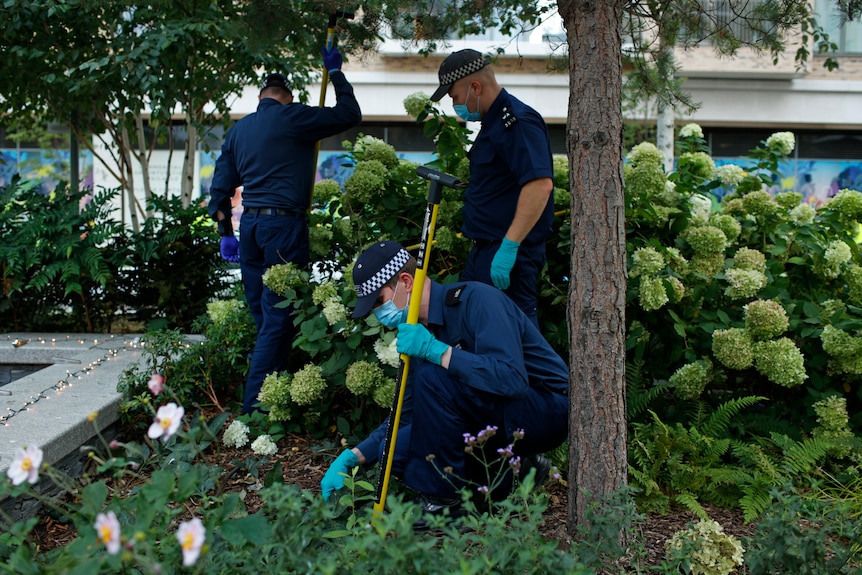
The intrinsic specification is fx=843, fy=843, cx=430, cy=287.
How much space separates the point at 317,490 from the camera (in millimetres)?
3764

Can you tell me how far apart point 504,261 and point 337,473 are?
4.02 feet

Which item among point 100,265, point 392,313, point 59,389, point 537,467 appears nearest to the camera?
point 392,313

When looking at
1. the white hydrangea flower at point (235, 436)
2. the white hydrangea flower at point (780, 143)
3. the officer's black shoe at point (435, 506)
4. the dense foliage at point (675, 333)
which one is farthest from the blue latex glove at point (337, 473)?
the white hydrangea flower at point (780, 143)

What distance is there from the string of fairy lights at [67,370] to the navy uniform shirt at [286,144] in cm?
144

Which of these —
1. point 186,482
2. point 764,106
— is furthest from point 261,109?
point 764,106

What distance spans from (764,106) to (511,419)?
17556mm

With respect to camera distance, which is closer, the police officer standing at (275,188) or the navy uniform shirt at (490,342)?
the navy uniform shirt at (490,342)

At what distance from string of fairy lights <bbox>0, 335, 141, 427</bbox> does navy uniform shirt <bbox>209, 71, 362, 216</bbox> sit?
1444 mm

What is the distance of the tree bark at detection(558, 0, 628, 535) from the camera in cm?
299

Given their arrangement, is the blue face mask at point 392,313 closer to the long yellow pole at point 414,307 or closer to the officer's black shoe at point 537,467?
the long yellow pole at point 414,307

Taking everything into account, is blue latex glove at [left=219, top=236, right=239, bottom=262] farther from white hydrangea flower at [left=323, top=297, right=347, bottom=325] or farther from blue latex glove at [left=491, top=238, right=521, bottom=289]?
blue latex glove at [left=491, top=238, right=521, bottom=289]

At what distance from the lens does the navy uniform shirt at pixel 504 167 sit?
3.84 metres

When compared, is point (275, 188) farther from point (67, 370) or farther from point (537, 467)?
point (537, 467)

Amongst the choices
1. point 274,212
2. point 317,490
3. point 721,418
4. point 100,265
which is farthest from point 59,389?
point 721,418
